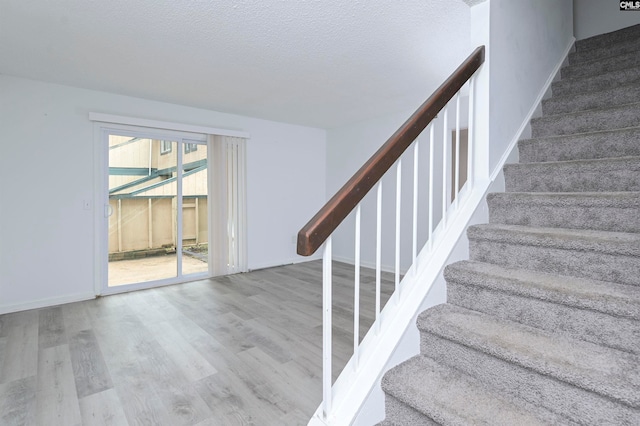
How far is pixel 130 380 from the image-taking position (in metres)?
2.00

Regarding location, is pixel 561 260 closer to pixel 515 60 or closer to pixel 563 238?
pixel 563 238

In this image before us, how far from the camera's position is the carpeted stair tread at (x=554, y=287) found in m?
1.09

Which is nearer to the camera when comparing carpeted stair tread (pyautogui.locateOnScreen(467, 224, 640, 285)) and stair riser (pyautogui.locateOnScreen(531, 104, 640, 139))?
carpeted stair tread (pyautogui.locateOnScreen(467, 224, 640, 285))

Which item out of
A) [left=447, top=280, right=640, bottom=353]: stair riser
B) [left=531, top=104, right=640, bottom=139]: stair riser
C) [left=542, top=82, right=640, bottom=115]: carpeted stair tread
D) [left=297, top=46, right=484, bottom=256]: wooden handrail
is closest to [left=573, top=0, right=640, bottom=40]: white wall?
[left=542, top=82, right=640, bottom=115]: carpeted stair tread

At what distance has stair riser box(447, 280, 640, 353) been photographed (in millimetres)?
1077

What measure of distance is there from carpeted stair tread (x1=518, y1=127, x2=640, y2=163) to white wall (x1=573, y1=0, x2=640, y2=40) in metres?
2.11

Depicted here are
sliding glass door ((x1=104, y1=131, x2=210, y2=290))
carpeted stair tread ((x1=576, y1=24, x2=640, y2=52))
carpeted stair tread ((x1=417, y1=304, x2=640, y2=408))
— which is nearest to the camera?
carpeted stair tread ((x1=417, y1=304, x2=640, y2=408))

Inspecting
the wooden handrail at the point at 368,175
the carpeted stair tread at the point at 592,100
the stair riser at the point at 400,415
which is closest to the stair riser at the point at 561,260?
the wooden handrail at the point at 368,175

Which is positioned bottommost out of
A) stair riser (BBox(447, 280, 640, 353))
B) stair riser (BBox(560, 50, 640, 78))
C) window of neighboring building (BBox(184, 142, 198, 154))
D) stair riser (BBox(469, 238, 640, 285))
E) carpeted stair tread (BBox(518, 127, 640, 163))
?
stair riser (BBox(447, 280, 640, 353))

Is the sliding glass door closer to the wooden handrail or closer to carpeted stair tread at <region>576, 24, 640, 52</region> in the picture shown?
the wooden handrail

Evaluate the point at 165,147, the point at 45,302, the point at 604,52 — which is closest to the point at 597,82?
the point at 604,52

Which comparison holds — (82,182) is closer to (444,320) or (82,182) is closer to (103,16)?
(103,16)

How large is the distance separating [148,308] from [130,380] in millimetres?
1428

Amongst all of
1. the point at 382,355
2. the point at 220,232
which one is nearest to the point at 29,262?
the point at 220,232
